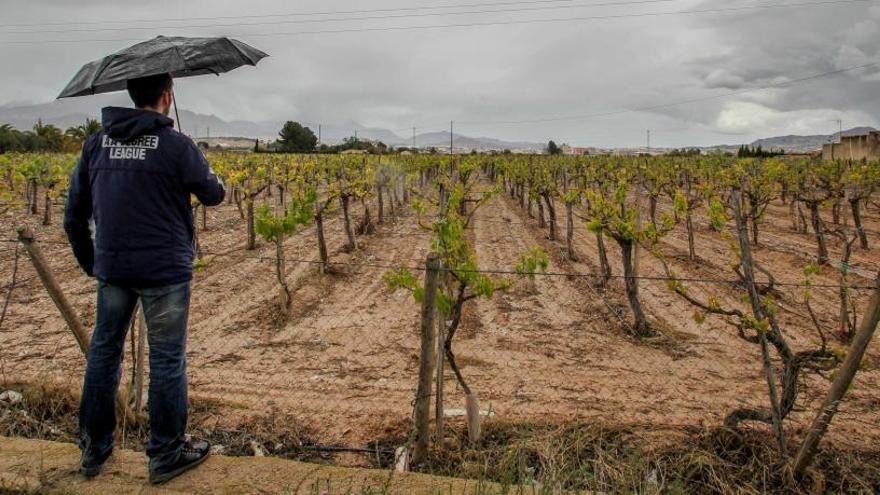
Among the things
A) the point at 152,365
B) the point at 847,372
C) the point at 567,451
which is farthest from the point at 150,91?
the point at 847,372

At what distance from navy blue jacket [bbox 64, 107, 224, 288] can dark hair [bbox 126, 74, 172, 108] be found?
0.37 ft

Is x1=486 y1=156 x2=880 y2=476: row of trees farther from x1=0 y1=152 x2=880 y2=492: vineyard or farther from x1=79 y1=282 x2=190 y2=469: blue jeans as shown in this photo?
x1=79 y1=282 x2=190 y2=469: blue jeans

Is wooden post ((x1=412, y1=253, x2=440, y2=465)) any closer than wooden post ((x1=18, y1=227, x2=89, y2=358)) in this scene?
Yes

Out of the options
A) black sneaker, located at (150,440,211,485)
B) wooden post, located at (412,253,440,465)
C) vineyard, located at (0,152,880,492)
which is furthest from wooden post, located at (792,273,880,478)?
black sneaker, located at (150,440,211,485)

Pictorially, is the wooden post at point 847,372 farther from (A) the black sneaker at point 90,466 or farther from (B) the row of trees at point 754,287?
(A) the black sneaker at point 90,466

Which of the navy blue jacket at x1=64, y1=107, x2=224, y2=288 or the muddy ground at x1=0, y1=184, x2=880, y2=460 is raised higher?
the navy blue jacket at x1=64, y1=107, x2=224, y2=288

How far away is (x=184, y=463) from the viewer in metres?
2.86

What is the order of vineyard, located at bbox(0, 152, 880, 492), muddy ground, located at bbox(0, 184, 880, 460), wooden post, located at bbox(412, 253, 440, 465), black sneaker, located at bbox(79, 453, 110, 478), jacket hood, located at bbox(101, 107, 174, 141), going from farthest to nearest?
muddy ground, located at bbox(0, 184, 880, 460) → vineyard, located at bbox(0, 152, 880, 492) → wooden post, located at bbox(412, 253, 440, 465) → black sneaker, located at bbox(79, 453, 110, 478) → jacket hood, located at bbox(101, 107, 174, 141)

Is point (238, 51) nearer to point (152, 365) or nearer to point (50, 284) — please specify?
point (152, 365)

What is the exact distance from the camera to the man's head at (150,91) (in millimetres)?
2594

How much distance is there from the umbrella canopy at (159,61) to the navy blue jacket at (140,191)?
209 mm

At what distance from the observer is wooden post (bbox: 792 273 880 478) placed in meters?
2.87

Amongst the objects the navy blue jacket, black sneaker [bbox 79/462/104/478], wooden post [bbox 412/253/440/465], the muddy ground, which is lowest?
the muddy ground

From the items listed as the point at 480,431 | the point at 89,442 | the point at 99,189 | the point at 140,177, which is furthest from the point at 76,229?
the point at 480,431
